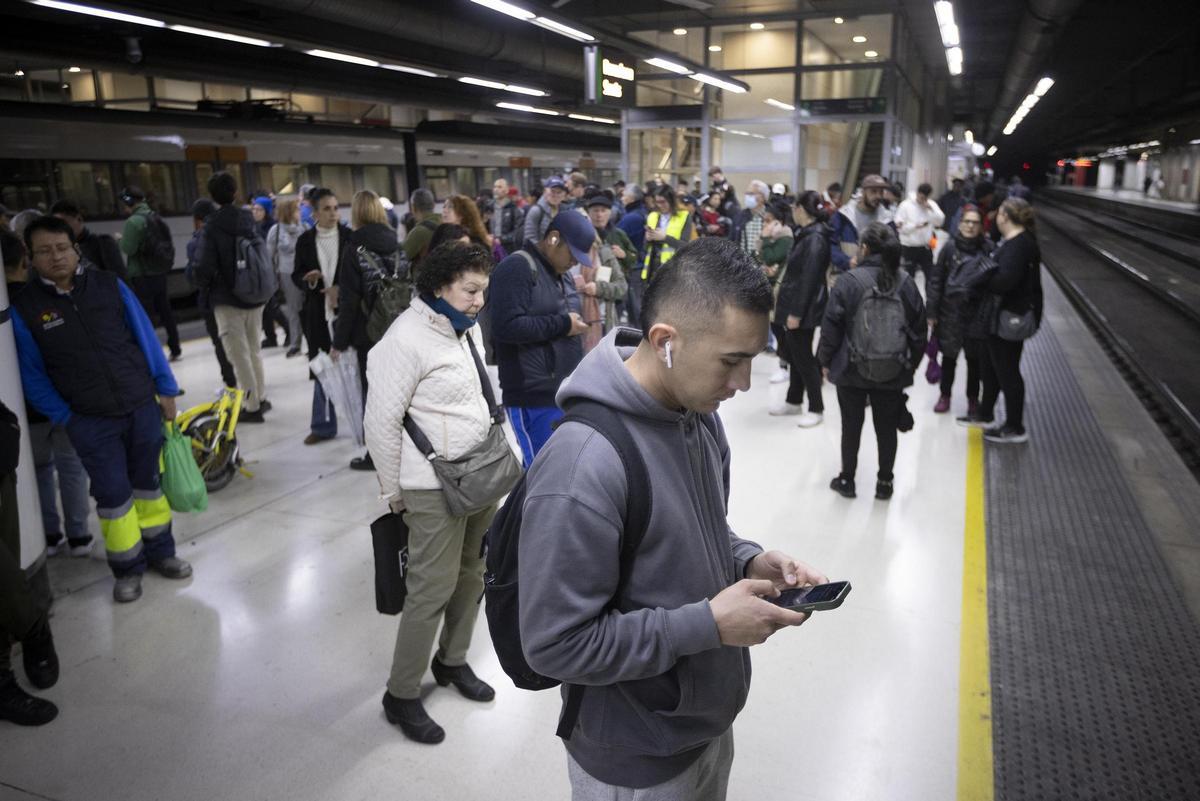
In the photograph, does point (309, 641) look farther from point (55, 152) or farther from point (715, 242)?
point (55, 152)

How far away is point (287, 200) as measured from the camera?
7.52 metres

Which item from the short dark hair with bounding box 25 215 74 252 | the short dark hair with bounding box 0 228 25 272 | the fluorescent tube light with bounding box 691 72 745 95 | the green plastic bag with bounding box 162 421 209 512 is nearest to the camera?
the short dark hair with bounding box 25 215 74 252

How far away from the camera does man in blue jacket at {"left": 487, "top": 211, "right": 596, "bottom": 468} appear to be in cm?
388

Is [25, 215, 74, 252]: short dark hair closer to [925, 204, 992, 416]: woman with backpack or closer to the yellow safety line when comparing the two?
the yellow safety line

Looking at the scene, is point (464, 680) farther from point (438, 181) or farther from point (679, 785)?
point (438, 181)

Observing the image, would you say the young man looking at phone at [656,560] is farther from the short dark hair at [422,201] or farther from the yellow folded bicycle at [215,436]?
the short dark hair at [422,201]

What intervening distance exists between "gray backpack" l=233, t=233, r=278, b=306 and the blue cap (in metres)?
3.36

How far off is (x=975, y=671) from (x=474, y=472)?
7.13ft

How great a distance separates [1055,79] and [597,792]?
70.1ft

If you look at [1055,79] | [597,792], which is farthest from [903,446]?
[1055,79]

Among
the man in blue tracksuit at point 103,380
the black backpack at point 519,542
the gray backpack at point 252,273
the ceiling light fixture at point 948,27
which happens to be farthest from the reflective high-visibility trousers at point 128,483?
the ceiling light fixture at point 948,27

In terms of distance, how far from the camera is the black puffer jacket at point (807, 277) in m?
6.12

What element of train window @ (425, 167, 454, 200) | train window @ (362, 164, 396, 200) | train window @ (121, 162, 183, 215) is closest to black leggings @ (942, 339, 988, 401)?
train window @ (121, 162, 183, 215)

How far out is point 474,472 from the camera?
2857 millimetres
